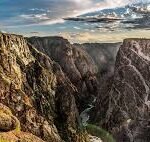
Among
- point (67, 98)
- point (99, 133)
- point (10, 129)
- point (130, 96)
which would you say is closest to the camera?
point (10, 129)

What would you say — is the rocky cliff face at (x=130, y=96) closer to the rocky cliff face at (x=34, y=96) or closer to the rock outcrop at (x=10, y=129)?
the rocky cliff face at (x=34, y=96)

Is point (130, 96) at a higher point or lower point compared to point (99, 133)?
higher

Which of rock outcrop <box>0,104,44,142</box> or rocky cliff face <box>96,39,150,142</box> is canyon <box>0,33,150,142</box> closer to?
rocky cliff face <box>96,39,150,142</box>

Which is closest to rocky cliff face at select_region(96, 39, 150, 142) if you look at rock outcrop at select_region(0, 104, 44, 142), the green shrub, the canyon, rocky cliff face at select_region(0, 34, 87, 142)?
the canyon

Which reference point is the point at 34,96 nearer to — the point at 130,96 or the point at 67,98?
the point at 67,98

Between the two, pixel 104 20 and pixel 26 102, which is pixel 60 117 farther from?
pixel 104 20

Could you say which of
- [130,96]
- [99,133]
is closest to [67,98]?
[99,133]

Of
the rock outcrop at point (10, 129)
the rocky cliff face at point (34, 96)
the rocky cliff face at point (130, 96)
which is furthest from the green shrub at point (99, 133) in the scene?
the rock outcrop at point (10, 129)
